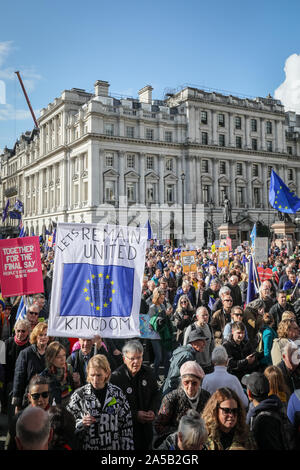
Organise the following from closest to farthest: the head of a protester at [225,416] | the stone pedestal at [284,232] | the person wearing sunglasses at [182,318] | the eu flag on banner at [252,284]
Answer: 1. the head of a protester at [225,416]
2. the person wearing sunglasses at [182,318]
3. the eu flag on banner at [252,284]
4. the stone pedestal at [284,232]

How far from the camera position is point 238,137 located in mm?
55438

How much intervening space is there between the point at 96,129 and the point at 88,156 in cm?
328

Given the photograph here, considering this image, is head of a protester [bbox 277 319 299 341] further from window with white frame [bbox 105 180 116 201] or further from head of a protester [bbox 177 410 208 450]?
window with white frame [bbox 105 180 116 201]

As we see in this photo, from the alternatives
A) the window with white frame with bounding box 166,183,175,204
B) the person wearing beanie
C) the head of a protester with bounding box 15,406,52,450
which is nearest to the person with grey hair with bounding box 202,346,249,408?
the person wearing beanie

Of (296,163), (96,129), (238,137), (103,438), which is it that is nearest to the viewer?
(103,438)

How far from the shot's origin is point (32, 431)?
261 centimetres

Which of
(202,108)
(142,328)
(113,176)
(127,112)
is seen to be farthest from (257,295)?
(202,108)

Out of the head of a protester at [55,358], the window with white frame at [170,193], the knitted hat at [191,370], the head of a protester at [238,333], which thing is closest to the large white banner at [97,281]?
the head of a protester at [55,358]

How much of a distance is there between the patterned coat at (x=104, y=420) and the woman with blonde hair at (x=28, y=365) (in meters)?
1.03

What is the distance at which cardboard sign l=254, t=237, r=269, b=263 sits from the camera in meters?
12.2

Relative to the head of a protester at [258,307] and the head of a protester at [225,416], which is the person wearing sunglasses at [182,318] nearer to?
the head of a protester at [258,307]

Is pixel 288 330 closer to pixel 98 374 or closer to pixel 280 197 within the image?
pixel 98 374

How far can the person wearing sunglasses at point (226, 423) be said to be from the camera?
3123 mm

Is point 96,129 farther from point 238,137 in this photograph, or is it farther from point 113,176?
point 238,137
